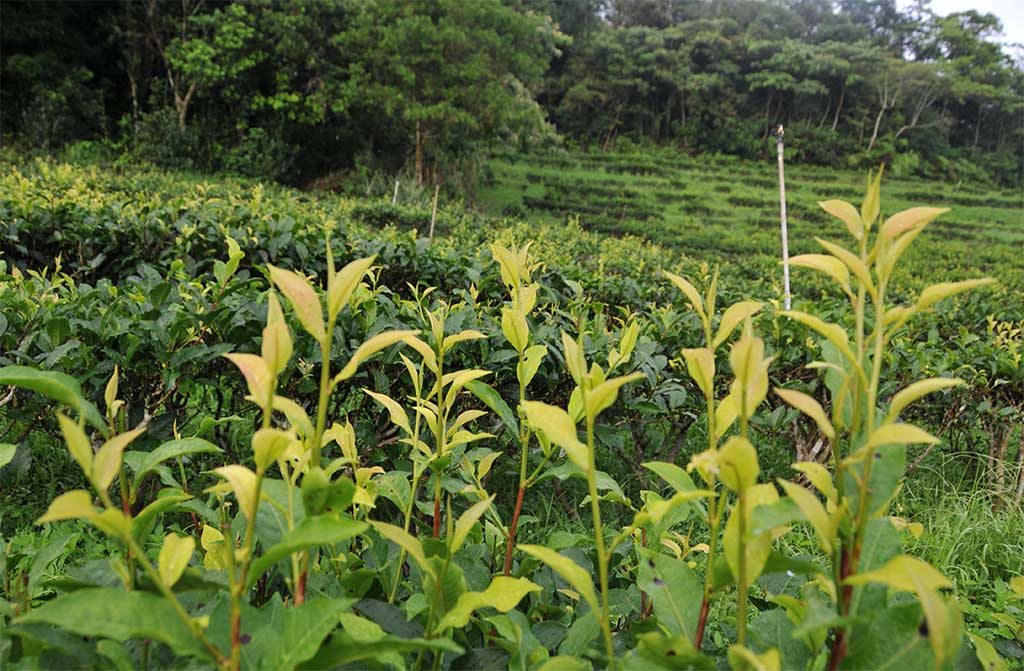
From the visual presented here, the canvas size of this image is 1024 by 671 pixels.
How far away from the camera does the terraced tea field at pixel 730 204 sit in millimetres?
15398

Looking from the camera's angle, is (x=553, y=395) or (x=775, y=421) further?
(x=775, y=421)

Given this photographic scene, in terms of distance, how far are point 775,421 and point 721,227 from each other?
16655mm

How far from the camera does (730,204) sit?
20.0m

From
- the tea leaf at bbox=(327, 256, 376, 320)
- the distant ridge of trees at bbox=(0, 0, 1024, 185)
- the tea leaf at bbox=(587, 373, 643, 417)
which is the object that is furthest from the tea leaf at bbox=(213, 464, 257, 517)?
the distant ridge of trees at bbox=(0, 0, 1024, 185)

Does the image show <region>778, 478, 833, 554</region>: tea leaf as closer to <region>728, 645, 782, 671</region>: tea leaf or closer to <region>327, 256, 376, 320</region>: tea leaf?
<region>728, 645, 782, 671</region>: tea leaf

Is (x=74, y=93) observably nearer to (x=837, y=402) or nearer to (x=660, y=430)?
(x=660, y=430)

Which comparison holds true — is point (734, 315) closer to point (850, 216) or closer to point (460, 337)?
point (850, 216)

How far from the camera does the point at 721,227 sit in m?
17.6

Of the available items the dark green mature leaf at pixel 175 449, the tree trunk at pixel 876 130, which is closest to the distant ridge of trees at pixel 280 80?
the dark green mature leaf at pixel 175 449

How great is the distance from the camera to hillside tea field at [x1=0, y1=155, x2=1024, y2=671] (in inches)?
14.8

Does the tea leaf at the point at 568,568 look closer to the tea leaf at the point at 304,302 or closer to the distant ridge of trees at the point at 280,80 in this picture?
the tea leaf at the point at 304,302

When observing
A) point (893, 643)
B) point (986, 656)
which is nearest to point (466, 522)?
point (893, 643)

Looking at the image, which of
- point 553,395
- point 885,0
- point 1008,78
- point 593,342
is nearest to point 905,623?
point 593,342

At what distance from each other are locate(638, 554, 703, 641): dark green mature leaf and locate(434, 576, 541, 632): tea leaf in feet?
0.28
